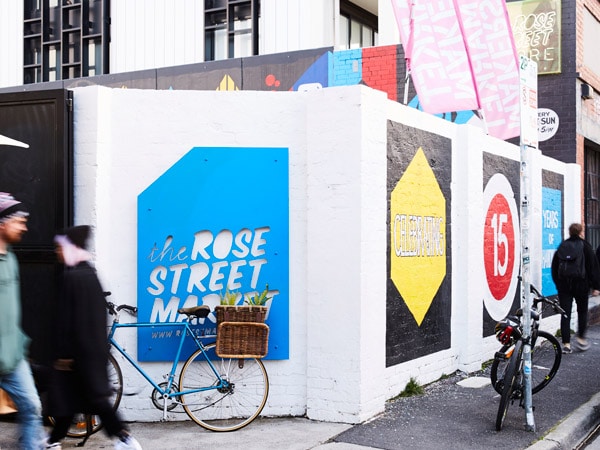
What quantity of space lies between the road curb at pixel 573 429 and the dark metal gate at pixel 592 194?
35.5ft

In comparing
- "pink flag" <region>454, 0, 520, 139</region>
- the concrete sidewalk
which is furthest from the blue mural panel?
the concrete sidewalk

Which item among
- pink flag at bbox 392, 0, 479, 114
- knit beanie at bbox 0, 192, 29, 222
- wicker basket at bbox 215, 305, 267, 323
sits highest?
pink flag at bbox 392, 0, 479, 114

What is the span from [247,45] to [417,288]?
13199 millimetres

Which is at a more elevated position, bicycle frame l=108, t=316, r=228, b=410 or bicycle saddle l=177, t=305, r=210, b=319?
bicycle saddle l=177, t=305, r=210, b=319

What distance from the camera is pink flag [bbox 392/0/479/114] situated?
37.1 ft

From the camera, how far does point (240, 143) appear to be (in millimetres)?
7645

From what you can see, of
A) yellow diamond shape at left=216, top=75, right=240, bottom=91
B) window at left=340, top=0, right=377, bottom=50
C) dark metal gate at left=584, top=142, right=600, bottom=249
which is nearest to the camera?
yellow diamond shape at left=216, top=75, right=240, bottom=91

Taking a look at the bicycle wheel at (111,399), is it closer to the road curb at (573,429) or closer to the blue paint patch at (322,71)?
the road curb at (573,429)

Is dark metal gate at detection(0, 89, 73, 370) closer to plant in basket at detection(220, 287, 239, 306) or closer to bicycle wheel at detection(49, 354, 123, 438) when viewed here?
bicycle wheel at detection(49, 354, 123, 438)

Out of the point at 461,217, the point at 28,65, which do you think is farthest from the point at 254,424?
the point at 28,65

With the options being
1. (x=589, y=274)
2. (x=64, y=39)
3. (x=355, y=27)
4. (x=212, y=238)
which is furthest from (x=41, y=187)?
(x=64, y=39)

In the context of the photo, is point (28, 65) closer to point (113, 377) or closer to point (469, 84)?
point (469, 84)

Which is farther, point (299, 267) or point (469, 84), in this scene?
point (469, 84)

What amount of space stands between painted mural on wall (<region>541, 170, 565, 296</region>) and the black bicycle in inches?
185
